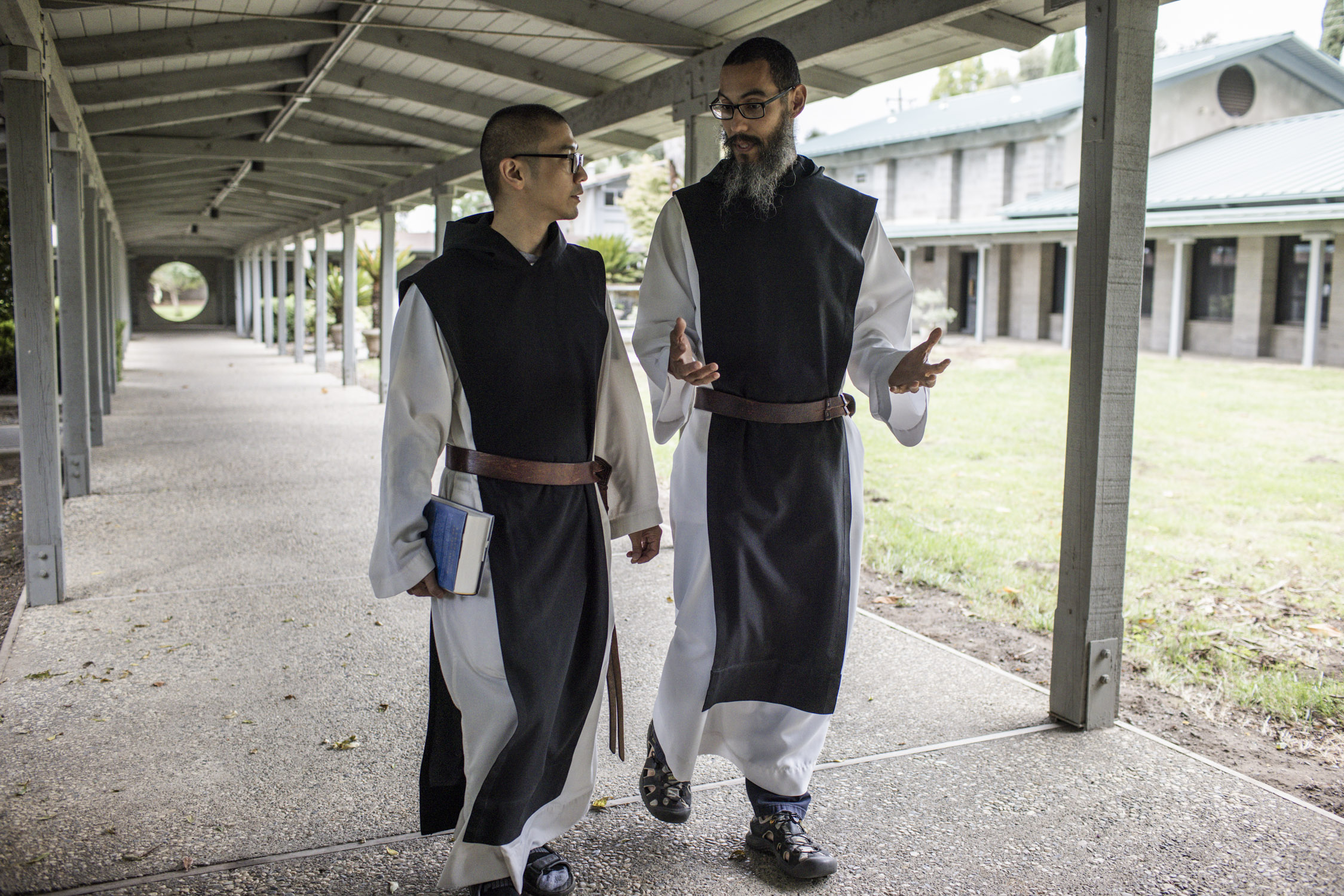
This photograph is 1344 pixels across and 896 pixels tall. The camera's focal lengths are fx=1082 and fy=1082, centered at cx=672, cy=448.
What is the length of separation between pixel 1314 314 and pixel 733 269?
1787 cm

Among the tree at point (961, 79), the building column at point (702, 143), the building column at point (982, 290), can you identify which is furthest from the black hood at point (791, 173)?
the tree at point (961, 79)

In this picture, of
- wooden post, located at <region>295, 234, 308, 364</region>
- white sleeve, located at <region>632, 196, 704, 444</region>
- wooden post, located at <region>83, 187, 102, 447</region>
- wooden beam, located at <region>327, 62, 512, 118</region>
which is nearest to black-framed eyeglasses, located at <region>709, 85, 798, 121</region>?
white sleeve, located at <region>632, 196, 704, 444</region>

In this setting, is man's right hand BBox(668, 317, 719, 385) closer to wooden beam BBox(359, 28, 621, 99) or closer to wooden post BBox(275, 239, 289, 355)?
wooden beam BBox(359, 28, 621, 99)

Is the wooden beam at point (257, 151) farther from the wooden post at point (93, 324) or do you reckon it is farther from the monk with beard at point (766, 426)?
the monk with beard at point (766, 426)

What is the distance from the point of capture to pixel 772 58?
2.71m

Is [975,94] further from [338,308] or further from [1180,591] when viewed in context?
[1180,591]

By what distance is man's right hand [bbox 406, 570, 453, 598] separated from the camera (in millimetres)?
2393

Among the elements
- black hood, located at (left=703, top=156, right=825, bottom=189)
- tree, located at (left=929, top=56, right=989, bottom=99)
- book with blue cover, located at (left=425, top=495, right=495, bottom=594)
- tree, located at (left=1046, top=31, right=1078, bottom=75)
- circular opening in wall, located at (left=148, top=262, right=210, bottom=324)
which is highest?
tree, located at (left=929, top=56, right=989, bottom=99)

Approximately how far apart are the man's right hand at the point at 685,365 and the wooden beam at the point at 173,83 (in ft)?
20.0

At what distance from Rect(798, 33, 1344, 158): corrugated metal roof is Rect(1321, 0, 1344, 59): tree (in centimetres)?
1357

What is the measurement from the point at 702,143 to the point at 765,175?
278 centimetres

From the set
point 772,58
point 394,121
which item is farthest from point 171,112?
point 772,58

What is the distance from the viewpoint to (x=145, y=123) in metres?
8.54

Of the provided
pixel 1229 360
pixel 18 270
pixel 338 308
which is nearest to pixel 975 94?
pixel 1229 360
